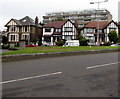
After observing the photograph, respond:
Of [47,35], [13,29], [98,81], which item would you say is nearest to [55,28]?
[47,35]

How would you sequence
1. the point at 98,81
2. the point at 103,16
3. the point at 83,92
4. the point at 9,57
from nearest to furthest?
the point at 83,92 → the point at 98,81 → the point at 9,57 → the point at 103,16

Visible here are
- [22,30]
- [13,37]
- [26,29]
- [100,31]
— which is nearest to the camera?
[26,29]

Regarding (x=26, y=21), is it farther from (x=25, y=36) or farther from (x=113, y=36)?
(x=113, y=36)

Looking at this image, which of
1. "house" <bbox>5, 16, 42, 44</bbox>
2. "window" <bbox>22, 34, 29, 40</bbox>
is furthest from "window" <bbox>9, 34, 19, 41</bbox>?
"window" <bbox>22, 34, 29, 40</bbox>

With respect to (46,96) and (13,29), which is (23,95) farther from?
(13,29)

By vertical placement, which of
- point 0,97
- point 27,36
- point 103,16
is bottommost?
point 0,97

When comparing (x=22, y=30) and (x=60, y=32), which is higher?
(x=22, y=30)

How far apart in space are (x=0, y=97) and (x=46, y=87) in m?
1.57

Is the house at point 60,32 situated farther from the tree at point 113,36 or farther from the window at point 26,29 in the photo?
the tree at point 113,36

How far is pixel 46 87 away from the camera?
222 inches

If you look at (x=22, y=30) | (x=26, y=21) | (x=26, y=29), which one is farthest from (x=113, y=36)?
(x=22, y=30)

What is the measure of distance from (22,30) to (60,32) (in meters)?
15.2

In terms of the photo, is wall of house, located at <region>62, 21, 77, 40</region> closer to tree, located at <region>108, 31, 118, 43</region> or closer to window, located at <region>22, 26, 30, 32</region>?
tree, located at <region>108, 31, 118, 43</region>

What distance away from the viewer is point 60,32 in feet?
201
